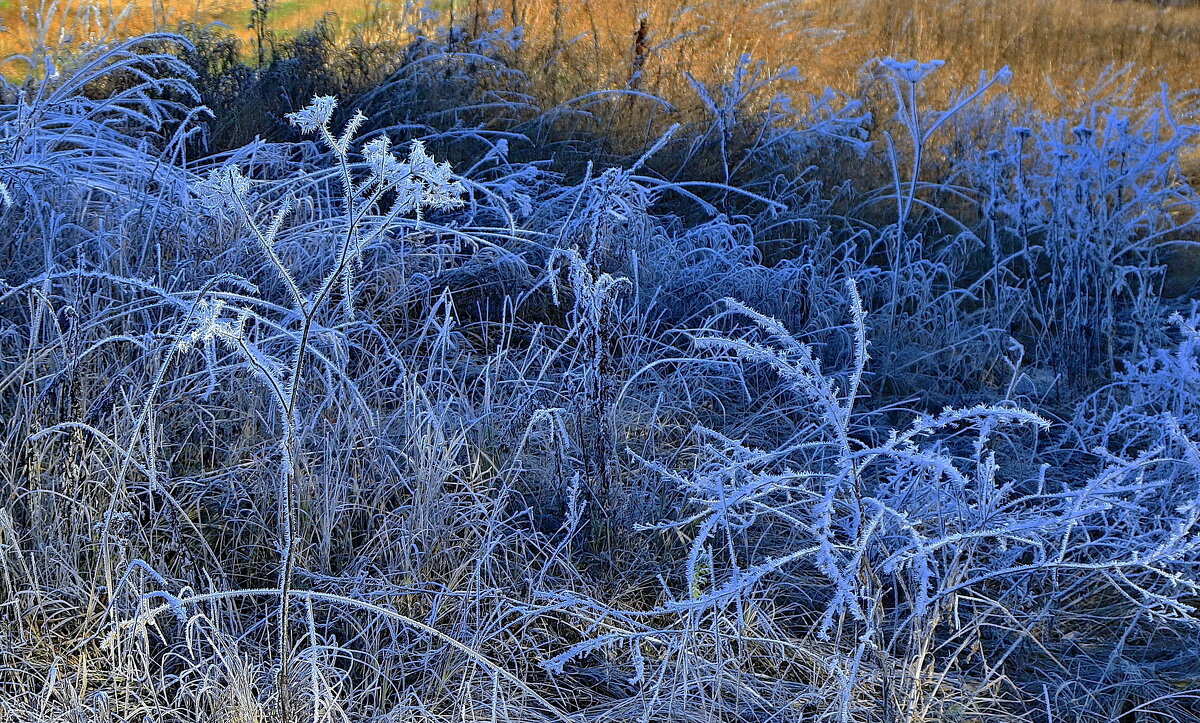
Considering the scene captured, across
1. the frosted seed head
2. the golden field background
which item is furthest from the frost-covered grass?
the golden field background

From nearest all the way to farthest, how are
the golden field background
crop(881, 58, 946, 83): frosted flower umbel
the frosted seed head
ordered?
the frosted seed head → crop(881, 58, 946, 83): frosted flower umbel → the golden field background

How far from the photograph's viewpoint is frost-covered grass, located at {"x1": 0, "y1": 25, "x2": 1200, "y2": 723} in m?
1.65

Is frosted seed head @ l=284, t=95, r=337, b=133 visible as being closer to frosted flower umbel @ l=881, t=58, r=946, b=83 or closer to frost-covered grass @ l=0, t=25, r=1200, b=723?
frost-covered grass @ l=0, t=25, r=1200, b=723

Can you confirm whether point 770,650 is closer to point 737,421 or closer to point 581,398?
point 581,398

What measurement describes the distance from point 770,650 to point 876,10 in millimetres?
7543

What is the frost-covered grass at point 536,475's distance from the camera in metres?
1.65

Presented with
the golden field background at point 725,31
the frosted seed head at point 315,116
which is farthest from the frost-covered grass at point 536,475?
the golden field background at point 725,31

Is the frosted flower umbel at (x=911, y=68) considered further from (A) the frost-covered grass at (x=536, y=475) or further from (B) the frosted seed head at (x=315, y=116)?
(B) the frosted seed head at (x=315, y=116)

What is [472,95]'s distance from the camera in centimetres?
461

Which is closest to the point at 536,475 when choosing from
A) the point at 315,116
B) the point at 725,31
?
the point at 315,116

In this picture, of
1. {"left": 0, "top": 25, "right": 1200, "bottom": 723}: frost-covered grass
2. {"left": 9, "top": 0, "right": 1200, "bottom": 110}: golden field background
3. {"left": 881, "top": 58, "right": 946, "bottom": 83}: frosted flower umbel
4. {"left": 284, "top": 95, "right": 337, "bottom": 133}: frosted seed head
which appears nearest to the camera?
{"left": 284, "top": 95, "right": 337, "bottom": 133}: frosted seed head

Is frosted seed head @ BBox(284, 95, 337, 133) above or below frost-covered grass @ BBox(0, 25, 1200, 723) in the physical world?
above

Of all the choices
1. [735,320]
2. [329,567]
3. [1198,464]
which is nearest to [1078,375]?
[735,320]

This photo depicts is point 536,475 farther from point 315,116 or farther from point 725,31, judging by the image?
point 725,31
